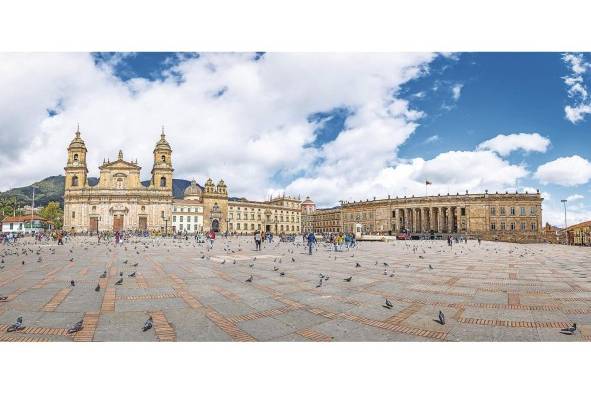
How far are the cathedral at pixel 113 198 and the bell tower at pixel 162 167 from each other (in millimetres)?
207

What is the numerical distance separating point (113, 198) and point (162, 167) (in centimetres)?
1191

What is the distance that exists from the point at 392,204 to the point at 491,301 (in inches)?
3088

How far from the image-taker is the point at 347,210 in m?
94.5

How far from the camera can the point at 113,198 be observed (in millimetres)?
67688

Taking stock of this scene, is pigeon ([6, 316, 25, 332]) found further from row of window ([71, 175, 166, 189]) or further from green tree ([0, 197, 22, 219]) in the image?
green tree ([0, 197, 22, 219])

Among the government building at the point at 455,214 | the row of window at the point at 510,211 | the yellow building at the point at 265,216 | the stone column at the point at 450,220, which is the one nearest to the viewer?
the government building at the point at 455,214

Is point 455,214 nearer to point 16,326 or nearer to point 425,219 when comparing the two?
point 425,219

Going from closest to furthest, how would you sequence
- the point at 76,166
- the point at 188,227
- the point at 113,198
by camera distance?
the point at 76,166 → the point at 113,198 → the point at 188,227

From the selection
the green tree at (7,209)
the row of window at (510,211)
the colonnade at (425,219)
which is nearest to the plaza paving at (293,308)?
the row of window at (510,211)

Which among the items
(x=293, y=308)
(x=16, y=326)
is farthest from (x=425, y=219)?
(x=16, y=326)

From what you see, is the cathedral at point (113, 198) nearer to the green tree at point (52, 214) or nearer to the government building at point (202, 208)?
the government building at point (202, 208)

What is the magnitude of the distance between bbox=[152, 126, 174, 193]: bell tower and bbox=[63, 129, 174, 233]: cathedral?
21 centimetres

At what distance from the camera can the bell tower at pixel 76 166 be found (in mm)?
66125

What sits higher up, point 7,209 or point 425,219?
point 7,209
